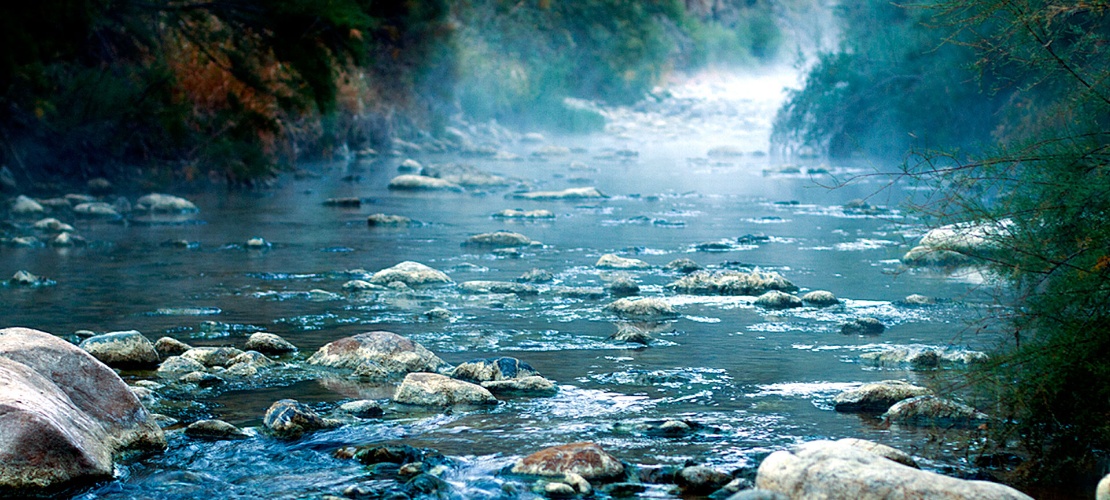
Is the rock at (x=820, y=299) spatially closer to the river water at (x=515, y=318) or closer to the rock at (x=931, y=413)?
the river water at (x=515, y=318)

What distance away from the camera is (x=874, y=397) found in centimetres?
558

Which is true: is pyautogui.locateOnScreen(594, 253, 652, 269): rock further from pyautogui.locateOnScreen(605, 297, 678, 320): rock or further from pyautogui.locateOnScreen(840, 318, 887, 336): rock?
pyautogui.locateOnScreen(840, 318, 887, 336): rock

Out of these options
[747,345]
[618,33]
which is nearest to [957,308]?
[747,345]

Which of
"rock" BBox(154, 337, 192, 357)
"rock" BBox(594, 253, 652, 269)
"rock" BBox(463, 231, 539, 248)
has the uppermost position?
"rock" BBox(463, 231, 539, 248)

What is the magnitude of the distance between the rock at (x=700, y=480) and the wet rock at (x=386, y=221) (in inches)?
393

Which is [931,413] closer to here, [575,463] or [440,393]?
[575,463]

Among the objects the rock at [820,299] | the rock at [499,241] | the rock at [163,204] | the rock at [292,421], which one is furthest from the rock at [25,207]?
the rock at [292,421]

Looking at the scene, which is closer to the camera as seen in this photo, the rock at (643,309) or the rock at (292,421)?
the rock at (292,421)

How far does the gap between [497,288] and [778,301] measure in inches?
84.2

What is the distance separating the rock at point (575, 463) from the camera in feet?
14.6

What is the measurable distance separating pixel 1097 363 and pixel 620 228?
385 inches

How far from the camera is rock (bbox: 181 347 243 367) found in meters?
6.45

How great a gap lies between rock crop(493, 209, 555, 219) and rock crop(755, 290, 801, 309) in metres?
6.69

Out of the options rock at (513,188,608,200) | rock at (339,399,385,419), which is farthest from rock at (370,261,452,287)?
rock at (513,188,608,200)
